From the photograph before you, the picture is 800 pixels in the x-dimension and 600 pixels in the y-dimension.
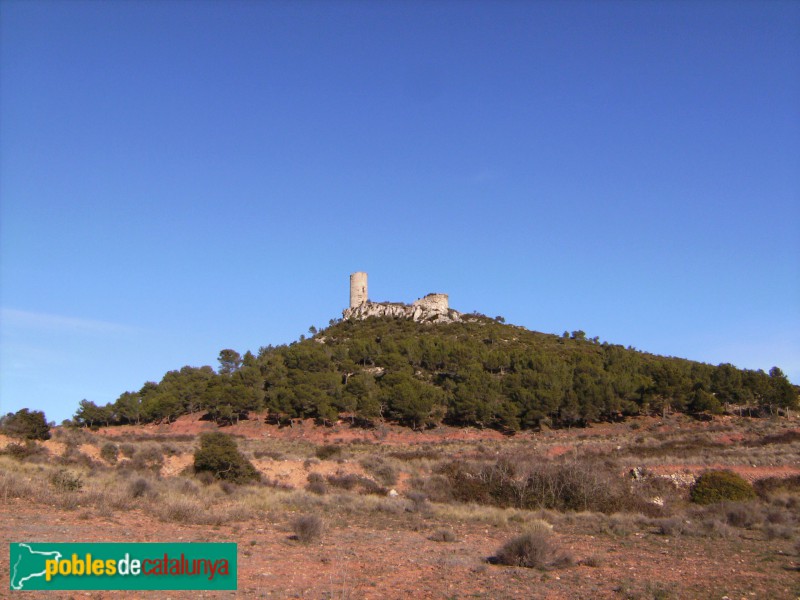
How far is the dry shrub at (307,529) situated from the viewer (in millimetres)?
12031

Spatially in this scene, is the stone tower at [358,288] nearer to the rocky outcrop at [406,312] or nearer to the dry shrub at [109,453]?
the rocky outcrop at [406,312]

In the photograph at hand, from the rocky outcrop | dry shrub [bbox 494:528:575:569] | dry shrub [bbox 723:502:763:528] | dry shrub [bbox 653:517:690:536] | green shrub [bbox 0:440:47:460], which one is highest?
the rocky outcrop

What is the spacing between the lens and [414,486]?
78.5 ft

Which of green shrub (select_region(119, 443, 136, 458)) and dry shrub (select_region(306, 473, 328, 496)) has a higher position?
green shrub (select_region(119, 443, 136, 458))

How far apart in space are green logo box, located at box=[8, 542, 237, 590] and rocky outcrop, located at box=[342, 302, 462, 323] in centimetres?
8112

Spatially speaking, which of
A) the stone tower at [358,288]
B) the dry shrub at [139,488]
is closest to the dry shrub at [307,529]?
the dry shrub at [139,488]

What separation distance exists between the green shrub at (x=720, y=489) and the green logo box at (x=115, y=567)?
797 inches

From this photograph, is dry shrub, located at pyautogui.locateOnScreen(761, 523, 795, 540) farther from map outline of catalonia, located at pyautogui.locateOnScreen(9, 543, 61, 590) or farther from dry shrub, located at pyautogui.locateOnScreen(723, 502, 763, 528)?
map outline of catalonia, located at pyautogui.locateOnScreen(9, 543, 61, 590)

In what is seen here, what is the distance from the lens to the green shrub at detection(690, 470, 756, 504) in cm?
2266

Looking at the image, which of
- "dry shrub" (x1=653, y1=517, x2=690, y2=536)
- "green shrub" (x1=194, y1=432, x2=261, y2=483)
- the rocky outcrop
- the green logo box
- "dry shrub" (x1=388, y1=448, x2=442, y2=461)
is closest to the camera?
the green logo box

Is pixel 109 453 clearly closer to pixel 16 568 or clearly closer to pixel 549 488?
pixel 549 488

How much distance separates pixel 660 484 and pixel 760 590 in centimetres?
1605

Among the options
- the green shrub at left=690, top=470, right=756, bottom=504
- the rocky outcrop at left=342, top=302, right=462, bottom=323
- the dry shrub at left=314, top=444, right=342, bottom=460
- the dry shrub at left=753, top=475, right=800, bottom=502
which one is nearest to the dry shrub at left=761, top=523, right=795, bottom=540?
the green shrub at left=690, top=470, right=756, bottom=504

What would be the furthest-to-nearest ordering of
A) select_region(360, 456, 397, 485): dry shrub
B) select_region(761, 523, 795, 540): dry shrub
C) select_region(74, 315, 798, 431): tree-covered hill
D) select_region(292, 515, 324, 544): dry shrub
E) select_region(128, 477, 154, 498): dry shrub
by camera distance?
select_region(74, 315, 798, 431): tree-covered hill, select_region(360, 456, 397, 485): dry shrub, select_region(128, 477, 154, 498): dry shrub, select_region(761, 523, 795, 540): dry shrub, select_region(292, 515, 324, 544): dry shrub
